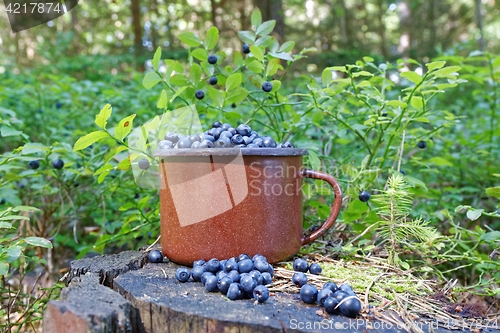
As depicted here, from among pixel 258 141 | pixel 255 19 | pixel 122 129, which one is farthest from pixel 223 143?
pixel 255 19

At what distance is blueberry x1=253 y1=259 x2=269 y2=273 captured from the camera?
104 cm

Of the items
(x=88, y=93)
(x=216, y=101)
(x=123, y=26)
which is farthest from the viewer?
(x=123, y=26)

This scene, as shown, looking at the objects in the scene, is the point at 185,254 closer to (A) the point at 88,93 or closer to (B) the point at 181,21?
(A) the point at 88,93

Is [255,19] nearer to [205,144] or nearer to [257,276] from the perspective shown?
[205,144]

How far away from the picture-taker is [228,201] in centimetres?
109

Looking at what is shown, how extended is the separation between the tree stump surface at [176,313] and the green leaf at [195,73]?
0.78 metres

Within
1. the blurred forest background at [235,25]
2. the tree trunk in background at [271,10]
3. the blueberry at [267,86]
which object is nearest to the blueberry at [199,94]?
the blueberry at [267,86]

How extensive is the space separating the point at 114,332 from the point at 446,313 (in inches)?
29.7

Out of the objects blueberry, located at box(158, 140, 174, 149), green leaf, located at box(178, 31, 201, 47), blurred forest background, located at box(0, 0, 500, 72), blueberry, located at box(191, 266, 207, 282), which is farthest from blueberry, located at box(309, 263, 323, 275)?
blurred forest background, located at box(0, 0, 500, 72)

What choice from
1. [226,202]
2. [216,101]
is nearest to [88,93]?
[216,101]

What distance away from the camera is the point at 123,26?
8109mm

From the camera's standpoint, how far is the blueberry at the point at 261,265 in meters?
1.04

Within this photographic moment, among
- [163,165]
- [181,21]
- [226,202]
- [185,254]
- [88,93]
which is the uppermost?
[181,21]

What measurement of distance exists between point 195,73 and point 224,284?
0.83 metres
